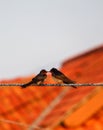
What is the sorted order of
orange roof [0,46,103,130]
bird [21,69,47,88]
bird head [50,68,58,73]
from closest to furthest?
bird [21,69,47,88]
bird head [50,68,58,73]
orange roof [0,46,103,130]

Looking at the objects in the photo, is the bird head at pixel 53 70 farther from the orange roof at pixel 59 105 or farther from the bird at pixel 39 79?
the orange roof at pixel 59 105

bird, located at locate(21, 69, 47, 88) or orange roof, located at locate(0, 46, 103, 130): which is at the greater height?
orange roof, located at locate(0, 46, 103, 130)

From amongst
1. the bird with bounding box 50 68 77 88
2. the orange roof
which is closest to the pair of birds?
the bird with bounding box 50 68 77 88

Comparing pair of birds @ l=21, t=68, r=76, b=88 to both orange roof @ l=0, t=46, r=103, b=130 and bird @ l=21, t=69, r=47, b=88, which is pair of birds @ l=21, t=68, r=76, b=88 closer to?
bird @ l=21, t=69, r=47, b=88

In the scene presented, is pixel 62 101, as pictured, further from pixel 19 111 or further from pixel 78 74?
pixel 78 74

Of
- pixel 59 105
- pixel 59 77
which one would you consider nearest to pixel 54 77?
pixel 59 77

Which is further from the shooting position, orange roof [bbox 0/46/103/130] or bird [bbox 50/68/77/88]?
orange roof [bbox 0/46/103/130]

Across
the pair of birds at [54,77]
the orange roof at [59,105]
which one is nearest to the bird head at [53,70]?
the pair of birds at [54,77]

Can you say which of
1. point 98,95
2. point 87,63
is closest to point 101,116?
point 98,95
